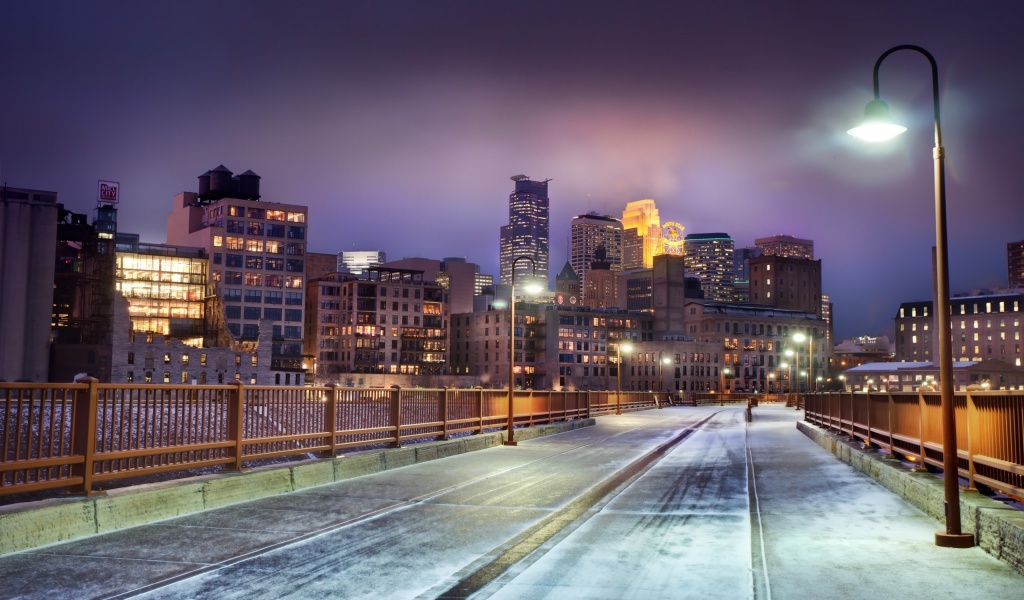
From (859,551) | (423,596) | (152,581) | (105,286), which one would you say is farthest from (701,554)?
(105,286)

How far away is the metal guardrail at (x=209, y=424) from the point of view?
10.6 metres

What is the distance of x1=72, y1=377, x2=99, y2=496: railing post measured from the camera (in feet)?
35.4

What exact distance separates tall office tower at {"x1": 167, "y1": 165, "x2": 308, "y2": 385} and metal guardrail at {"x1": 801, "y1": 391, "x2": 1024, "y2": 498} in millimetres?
139211

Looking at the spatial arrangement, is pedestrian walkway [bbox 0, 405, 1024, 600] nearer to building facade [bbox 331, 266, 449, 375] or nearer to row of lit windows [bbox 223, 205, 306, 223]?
row of lit windows [bbox 223, 205, 306, 223]

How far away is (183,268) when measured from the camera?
158m

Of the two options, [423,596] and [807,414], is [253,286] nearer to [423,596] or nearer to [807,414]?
[807,414]

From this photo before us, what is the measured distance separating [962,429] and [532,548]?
6.61m

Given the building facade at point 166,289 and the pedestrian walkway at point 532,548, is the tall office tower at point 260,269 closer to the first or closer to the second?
the building facade at point 166,289

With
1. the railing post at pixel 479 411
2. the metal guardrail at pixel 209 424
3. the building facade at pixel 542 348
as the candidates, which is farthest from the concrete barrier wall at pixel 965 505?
the building facade at pixel 542 348

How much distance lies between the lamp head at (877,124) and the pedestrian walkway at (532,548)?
5316 millimetres

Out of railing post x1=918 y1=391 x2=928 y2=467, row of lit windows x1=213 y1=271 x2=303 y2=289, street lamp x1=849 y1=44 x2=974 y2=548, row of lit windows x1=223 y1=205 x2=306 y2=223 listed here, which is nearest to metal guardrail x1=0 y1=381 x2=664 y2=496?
street lamp x1=849 y1=44 x2=974 y2=548

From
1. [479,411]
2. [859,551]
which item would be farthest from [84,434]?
[479,411]

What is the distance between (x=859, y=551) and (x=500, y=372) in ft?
556

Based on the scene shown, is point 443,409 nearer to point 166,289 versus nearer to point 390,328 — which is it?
point 166,289
